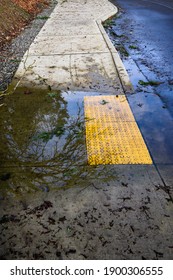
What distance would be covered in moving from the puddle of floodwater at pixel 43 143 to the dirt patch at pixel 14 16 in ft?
12.6

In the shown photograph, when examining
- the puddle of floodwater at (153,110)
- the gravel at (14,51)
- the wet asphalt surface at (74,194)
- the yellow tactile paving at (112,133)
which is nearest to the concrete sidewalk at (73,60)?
the gravel at (14,51)

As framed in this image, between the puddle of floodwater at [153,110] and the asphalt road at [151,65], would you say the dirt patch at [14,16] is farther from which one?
the puddle of floodwater at [153,110]

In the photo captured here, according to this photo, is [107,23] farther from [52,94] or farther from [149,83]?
[52,94]

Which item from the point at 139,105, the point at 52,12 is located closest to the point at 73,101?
the point at 139,105

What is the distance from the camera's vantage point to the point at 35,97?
4262 millimetres

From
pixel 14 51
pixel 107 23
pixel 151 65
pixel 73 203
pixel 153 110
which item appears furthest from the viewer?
pixel 107 23

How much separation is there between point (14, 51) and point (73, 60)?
179 cm

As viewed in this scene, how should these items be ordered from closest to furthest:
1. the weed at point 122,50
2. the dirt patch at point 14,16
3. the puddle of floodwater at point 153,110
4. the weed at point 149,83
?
the puddle of floodwater at point 153,110, the weed at point 149,83, the weed at point 122,50, the dirt patch at point 14,16

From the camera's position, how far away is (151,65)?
567 cm

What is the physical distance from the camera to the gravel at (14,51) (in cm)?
517

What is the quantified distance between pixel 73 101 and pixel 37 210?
2255 millimetres

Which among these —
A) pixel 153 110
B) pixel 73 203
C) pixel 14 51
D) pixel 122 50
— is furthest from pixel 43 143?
pixel 122 50

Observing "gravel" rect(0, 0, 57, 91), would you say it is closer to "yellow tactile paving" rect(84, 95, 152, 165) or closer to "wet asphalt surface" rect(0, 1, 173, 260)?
"wet asphalt surface" rect(0, 1, 173, 260)

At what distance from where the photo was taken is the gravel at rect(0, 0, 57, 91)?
5.17 meters
